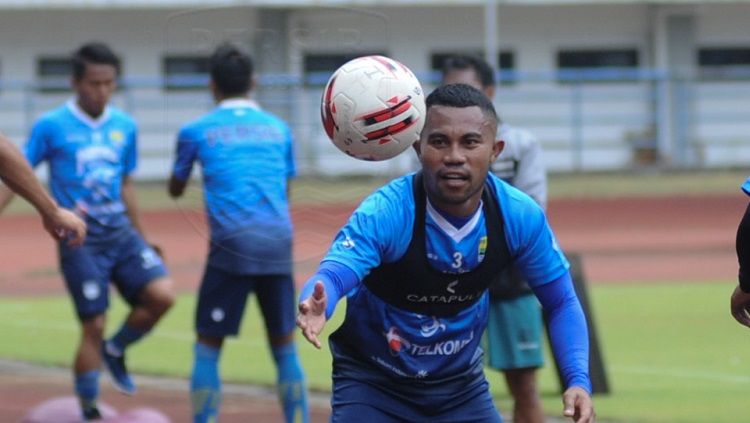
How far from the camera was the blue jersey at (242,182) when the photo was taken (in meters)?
8.95

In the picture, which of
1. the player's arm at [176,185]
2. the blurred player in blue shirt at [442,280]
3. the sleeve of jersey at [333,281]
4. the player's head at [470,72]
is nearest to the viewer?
the sleeve of jersey at [333,281]

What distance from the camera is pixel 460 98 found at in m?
5.81

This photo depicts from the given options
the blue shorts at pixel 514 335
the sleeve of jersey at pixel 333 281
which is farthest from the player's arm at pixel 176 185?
the sleeve of jersey at pixel 333 281

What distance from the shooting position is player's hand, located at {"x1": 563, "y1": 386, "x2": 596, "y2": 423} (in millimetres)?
5305

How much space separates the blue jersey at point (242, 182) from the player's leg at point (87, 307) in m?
1.01

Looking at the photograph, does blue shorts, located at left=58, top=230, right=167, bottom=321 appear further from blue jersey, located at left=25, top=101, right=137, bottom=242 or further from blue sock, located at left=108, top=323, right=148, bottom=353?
blue sock, located at left=108, top=323, right=148, bottom=353

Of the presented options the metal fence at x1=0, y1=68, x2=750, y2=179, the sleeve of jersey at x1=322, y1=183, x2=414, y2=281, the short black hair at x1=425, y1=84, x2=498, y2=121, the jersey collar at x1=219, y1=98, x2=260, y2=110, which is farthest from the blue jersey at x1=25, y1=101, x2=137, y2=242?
the metal fence at x1=0, y1=68, x2=750, y2=179

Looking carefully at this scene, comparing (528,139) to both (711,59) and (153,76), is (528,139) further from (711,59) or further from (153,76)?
(711,59)

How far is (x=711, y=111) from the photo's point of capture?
36406 mm

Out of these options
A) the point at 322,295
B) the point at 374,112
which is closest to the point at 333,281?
the point at 322,295

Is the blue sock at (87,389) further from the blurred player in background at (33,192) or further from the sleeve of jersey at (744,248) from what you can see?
the sleeve of jersey at (744,248)

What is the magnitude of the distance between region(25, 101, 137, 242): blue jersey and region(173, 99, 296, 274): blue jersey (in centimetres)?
96

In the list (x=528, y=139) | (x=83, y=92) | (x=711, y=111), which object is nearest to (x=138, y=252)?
(x=83, y=92)

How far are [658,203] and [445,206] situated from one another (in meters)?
26.1
